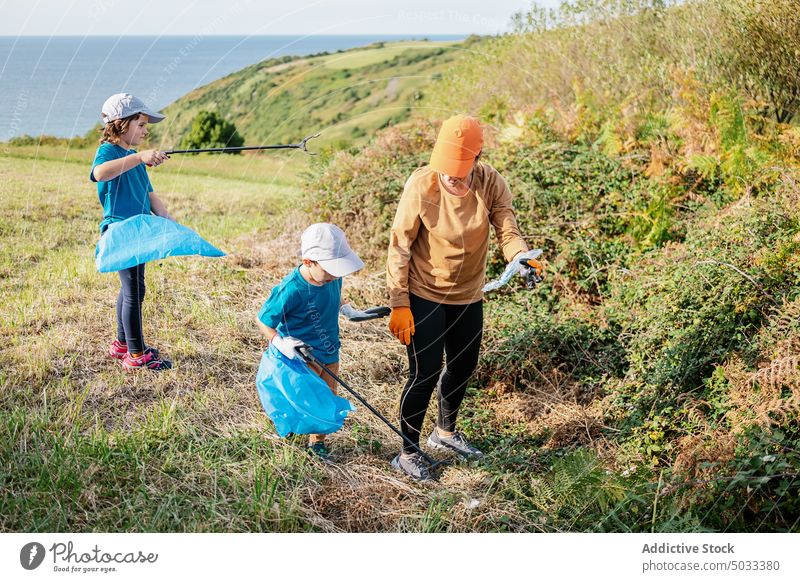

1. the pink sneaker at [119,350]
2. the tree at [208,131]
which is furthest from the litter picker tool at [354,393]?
A: the tree at [208,131]

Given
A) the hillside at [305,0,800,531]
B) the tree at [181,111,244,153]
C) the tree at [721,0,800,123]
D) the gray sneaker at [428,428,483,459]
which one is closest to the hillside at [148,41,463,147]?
the tree at [181,111,244,153]

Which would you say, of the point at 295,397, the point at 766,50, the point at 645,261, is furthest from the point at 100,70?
the point at 766,50

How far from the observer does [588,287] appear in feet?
15.8

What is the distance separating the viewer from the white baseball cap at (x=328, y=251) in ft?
9.77

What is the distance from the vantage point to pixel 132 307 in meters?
3.91

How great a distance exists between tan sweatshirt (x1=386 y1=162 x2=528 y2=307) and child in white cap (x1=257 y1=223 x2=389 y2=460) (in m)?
0.19

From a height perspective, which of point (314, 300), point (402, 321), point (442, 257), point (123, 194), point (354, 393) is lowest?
point (354, 393)

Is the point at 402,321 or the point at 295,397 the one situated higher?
the point at 402,321

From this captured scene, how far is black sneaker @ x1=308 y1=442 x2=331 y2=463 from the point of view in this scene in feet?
11.0

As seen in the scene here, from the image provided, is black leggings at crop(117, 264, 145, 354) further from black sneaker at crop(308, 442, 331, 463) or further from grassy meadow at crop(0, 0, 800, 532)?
black sneaker at crop(308, 442, 331, 463)

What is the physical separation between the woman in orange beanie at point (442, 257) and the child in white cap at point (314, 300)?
21 centimetres

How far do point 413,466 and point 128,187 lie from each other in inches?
83.8

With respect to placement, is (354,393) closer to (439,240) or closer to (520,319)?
(439,240)

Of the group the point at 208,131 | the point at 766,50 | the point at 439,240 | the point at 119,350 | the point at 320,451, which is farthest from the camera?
the point at 208,131
